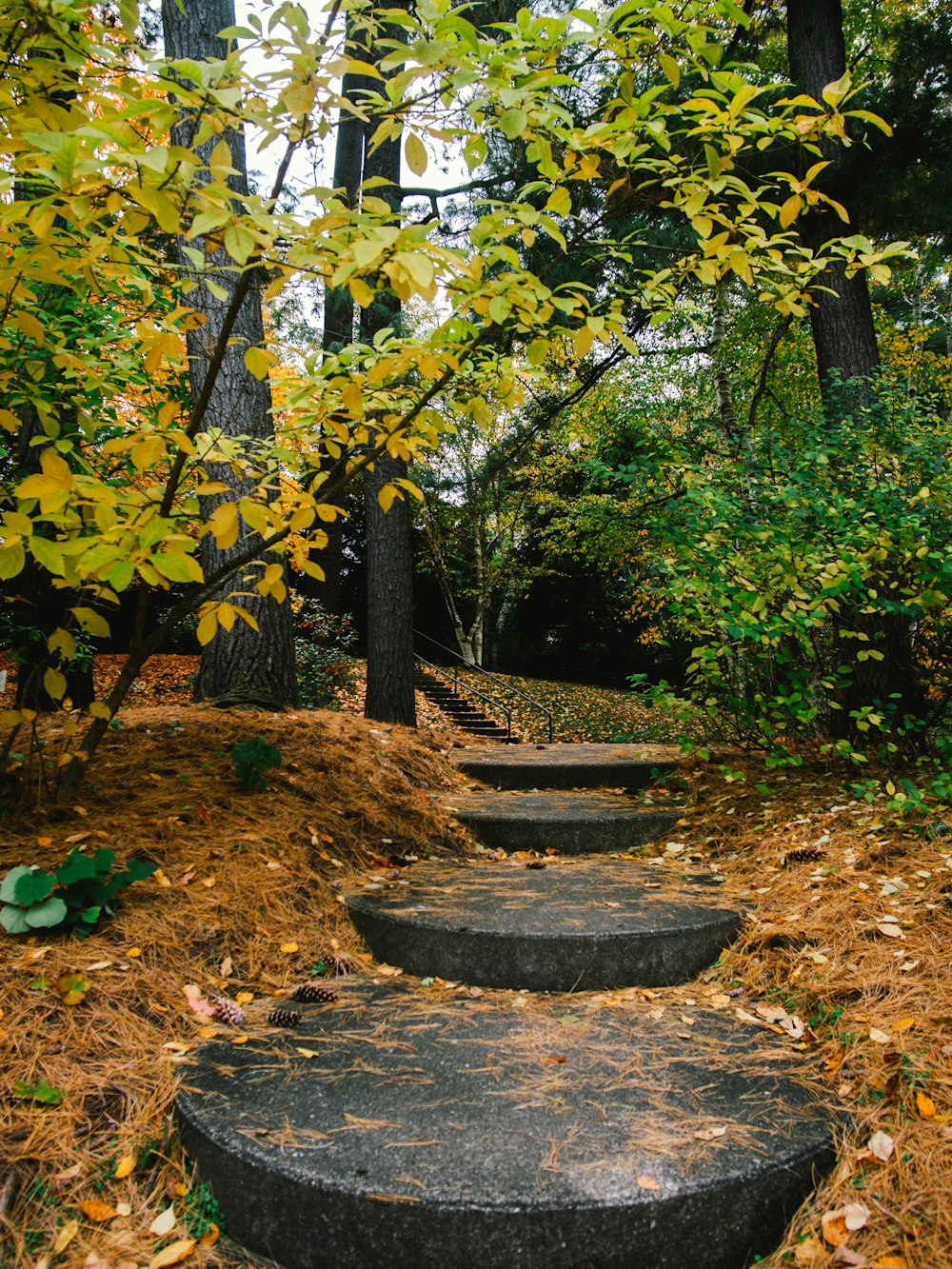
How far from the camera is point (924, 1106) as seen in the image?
1394mm

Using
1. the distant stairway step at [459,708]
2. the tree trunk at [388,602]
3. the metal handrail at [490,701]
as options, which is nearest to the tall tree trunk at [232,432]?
the tree trunk at [388,602]

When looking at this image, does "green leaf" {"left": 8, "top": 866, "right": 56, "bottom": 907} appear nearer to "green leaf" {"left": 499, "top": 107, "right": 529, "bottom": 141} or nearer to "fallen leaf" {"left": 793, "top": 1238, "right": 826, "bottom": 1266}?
"fallen leaf" {"left": 793, "top": 1238, "right": 826, "bottom": 1266}

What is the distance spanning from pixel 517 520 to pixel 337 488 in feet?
45.4

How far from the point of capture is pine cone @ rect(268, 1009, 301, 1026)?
1.82 metres

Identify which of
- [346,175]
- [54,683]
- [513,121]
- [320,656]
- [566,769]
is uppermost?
[346,175]

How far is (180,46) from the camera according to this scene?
12.1 feet

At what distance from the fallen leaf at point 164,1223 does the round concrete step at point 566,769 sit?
9.60ft

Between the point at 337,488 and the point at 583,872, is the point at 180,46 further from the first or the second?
the point at 583,872

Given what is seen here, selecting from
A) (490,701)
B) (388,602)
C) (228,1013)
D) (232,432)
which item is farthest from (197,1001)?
(490,701)

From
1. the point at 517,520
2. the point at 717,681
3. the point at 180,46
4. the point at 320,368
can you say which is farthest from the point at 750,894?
the point at 517,520

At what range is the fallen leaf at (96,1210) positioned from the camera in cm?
130

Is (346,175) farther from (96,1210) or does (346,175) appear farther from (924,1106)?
(924,1106)

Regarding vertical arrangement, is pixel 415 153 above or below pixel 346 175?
below

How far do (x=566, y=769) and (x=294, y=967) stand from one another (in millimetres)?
2244
